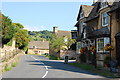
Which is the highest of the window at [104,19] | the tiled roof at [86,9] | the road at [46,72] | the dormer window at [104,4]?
the tiled roof at [86,9]

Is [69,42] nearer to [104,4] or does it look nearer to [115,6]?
[104,4]

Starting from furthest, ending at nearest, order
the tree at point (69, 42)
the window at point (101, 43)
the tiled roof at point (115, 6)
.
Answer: the tree at point (69, 42) → the window at point (101, 43) → the tiled roof at point (115, 6)

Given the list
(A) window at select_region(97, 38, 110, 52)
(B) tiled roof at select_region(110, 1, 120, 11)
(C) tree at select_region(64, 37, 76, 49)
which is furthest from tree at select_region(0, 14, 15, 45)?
(B) tiled roof at select_region(110, 1, 120, 11)

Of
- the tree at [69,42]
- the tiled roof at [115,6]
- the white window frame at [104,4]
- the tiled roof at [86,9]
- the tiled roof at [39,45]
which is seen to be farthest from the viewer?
the tiled roof at [39,45]

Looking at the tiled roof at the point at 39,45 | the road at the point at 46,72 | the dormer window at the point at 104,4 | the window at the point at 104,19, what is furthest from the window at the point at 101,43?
the tiled roof at the point at 39,45

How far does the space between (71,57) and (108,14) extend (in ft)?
85.8

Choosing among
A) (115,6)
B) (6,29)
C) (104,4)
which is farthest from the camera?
(6,29)

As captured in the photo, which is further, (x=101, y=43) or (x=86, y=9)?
(x=86, y=9)

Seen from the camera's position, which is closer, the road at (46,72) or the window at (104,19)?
the road at (46,72)

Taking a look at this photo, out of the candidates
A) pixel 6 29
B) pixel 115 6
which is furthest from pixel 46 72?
pixel 6 29

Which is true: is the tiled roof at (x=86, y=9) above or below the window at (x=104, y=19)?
above

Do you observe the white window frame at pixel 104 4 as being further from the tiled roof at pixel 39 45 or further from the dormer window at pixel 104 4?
the tiled roof at pixel 39 45

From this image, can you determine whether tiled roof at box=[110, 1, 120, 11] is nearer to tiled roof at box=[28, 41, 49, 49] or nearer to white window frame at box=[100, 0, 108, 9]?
white window frame at box=[100, 0, 108, 9]

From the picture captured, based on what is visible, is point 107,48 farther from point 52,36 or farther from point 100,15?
point 52,36
